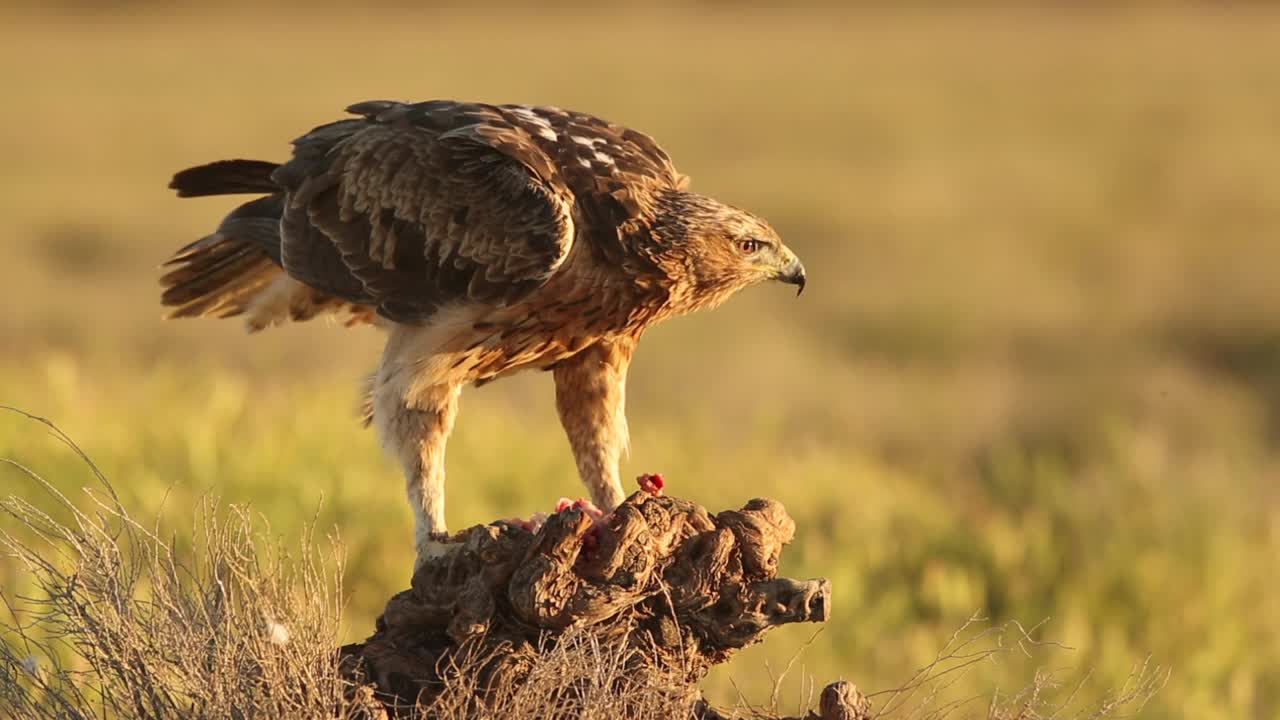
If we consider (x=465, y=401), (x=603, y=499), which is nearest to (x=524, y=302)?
(x=603, y=499)

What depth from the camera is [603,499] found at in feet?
16.6

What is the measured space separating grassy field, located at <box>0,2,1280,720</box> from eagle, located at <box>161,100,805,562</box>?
3.26 feet

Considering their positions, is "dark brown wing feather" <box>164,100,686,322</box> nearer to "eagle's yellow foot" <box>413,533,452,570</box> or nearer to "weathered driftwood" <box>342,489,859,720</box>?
"eagle's yellow foot" <box>413,533,452,570</box>

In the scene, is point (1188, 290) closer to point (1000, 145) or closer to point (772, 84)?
point (1000, 145)

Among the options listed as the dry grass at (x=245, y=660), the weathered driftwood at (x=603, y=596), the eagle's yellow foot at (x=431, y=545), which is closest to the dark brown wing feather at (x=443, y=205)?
the eagle's yellow foot at (x=431, y=545)

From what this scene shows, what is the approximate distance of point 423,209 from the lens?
493 cm

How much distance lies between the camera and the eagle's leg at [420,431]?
15.9 ft

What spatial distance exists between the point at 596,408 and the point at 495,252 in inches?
25.0

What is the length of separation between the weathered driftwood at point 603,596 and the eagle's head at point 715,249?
0.85 meters

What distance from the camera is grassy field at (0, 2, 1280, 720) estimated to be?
8461mm

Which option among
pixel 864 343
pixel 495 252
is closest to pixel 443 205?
pixel 495 252

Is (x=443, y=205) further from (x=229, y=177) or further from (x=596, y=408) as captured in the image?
(x=229, y=177)

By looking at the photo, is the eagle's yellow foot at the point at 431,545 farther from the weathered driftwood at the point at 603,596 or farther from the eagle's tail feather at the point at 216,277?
the eagle's tail feather at the point at 216,277

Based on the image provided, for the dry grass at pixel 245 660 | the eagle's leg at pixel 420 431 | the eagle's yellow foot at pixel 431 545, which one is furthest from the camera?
the eagle's leg at pixel 420 431
